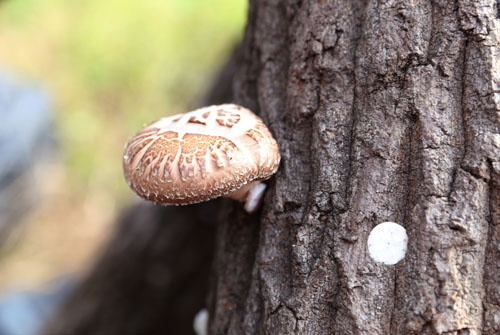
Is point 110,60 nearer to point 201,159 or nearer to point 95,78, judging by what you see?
point 95,78

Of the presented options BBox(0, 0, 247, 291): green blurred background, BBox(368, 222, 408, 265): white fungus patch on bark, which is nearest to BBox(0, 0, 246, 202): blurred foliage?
BBox(0, 0, 247, 291): green blurred background

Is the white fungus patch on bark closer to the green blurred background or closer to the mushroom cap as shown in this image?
the mushroom cap

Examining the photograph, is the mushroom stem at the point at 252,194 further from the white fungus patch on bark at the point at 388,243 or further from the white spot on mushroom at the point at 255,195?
the white fungus patch on bark at the point at 388,243

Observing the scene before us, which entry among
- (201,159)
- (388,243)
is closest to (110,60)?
(201,159)

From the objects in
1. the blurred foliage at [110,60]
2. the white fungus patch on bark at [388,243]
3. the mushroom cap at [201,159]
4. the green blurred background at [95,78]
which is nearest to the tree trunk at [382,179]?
the white fungus patch on bark at [388,243]

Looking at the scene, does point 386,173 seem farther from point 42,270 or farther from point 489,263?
point 42,270
